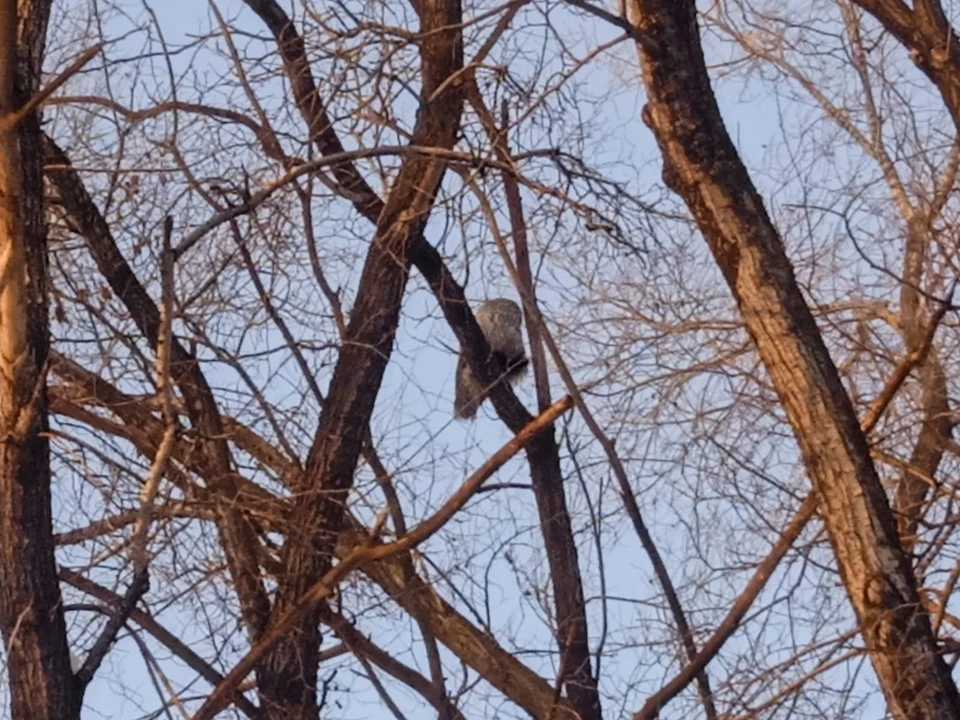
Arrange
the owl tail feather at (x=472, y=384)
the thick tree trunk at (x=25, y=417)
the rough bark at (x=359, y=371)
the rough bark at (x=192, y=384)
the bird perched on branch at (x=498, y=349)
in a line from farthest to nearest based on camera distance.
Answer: the bird perched on branch at (x=498, y=349) → the owl tail feather at (x=472, y=384) → the rough bark at (x=359, y=371) → the rough bark at (x=192, y=384) → the thick tree trunk at (x=25, y=417)

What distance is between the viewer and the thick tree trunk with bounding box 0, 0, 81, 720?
198 inches

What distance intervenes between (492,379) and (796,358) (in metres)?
2.79

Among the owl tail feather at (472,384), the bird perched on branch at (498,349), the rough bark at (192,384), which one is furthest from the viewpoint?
the bird perched on branch at (498,349)

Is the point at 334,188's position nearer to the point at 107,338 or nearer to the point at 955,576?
the point at 107,338

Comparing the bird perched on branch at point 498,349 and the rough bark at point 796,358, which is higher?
the bird perched on branch at point 498,349

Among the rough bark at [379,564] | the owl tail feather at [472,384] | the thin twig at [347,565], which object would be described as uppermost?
the owl tail feather at [472,384]

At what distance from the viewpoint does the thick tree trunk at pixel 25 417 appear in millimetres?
5035

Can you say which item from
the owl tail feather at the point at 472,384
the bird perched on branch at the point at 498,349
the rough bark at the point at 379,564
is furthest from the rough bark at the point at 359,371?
the bird perched on branch at the point at 498,349

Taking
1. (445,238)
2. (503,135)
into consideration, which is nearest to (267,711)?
(445,238)

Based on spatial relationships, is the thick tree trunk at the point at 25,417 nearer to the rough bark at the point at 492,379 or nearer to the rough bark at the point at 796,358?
the rough bark at the point at 492,379

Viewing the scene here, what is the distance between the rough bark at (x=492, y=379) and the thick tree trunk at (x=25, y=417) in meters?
1.12

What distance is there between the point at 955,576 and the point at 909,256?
5.96 feet

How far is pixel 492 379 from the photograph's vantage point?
26.6 ft

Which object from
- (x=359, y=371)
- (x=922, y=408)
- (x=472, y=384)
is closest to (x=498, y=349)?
(x=472, y=384)
